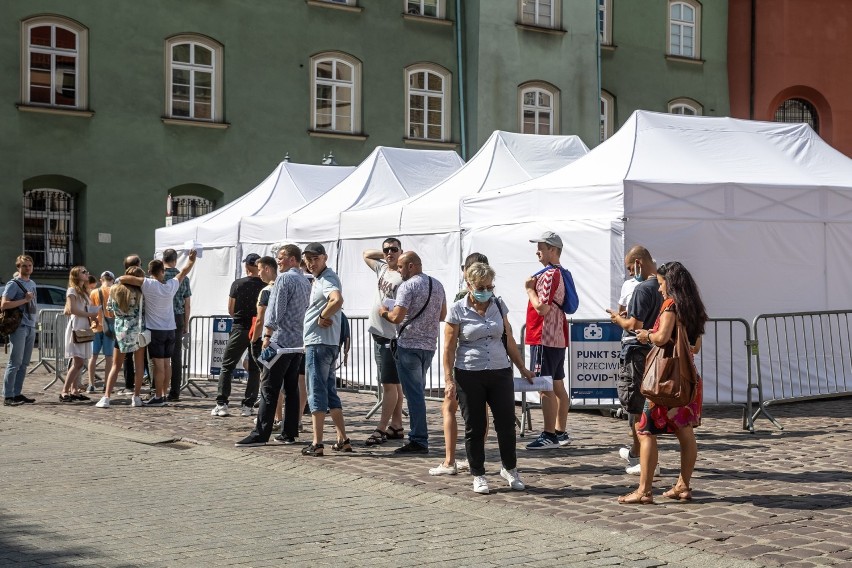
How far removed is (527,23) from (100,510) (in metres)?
26.6

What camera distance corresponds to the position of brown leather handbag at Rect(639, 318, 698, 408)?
26.3 feet

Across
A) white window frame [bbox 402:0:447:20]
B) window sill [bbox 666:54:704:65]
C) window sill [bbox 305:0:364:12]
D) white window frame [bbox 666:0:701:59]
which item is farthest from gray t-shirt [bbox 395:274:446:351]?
white window frame [bbox 666:0:701:59]

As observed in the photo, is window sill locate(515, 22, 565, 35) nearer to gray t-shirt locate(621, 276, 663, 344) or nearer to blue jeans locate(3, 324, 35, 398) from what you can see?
blue jeans locate(3, 324, 35, 398)

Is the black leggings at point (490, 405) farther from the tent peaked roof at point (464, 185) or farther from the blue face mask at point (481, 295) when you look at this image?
the tent peaked roof at point (464, 185)

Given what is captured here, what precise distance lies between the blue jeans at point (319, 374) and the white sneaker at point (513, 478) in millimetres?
2190

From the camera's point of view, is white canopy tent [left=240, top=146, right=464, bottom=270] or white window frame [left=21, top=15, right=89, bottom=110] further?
white window frame [left=21, top=15, right=89, bottom=110]

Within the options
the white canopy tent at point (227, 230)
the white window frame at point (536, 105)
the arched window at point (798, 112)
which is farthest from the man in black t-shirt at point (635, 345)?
the arched window at point (798, 112)

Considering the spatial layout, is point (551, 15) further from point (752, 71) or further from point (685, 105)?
point (752, 71)

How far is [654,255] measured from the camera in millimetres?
13734

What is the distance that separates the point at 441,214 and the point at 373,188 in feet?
11.3

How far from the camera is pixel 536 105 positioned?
3328 cm

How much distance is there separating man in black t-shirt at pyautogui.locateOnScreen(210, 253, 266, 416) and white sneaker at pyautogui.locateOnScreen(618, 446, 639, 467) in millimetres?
4841

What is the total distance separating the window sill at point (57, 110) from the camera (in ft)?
88.4

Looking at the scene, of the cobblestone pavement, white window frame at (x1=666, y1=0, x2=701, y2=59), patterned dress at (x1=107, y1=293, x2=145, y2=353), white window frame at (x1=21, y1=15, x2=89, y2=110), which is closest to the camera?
the cobblestone pavement
